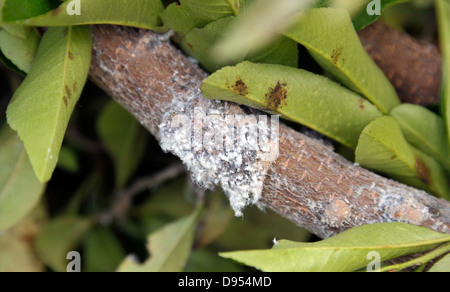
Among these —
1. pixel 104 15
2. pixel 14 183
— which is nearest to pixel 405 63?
pixel 104 15

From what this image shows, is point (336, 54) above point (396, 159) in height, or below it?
above

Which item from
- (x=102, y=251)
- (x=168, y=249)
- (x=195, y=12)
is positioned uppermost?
(x=195, y=12)

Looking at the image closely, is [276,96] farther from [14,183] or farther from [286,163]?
[14,183]

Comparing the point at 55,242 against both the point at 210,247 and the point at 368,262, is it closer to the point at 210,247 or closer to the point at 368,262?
the point at 210,247

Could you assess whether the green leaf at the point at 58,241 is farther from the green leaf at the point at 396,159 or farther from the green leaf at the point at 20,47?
the green leaf at the point at 396,159

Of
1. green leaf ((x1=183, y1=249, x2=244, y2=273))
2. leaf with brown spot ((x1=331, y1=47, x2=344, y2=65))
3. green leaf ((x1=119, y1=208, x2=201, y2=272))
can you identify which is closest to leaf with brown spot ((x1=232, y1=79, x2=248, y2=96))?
leaf with brown spot ((x1=331, y1=47, x2=344, y2=65))

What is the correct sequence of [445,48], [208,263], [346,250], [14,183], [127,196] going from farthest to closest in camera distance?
[127,196]
[208,263]
[14,183]
[445,48]
[346,250]

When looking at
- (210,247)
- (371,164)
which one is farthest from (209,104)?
(210,247)
